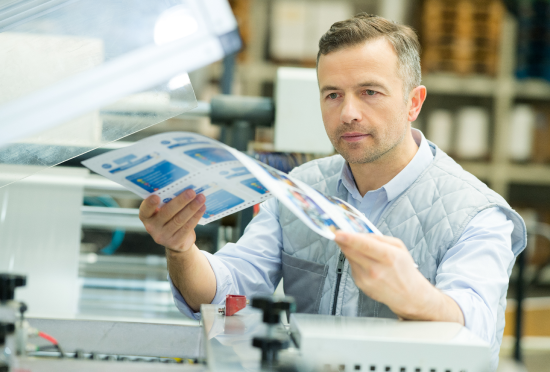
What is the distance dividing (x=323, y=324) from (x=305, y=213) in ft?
0.43

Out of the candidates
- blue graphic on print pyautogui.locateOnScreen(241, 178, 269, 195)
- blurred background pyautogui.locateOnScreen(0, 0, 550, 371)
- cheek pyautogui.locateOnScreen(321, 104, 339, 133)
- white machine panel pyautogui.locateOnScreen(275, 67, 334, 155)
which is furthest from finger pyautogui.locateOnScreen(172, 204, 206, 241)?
blurred background pyautogui.locateOnScreen(0, 0, 550, 371)

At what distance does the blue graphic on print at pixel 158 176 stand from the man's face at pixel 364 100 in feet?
1.22

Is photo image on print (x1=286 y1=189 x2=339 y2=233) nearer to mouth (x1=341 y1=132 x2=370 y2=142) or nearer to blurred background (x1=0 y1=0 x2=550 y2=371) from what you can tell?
mouth (x1=341 y1=132 x2=370 y2=142)

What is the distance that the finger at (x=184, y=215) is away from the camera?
2.89 ft

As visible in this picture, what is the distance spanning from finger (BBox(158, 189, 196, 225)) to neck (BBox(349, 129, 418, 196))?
42 centimetres

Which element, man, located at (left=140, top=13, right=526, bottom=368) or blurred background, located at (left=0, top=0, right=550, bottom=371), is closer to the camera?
man, located at (left=140, top=13, right=526, bottom=368)

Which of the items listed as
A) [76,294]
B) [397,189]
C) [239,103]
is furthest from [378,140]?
[76,294]

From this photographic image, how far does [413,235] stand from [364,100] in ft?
0.91

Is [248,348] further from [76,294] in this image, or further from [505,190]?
[505,190]

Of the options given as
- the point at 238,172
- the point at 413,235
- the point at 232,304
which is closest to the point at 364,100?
the point at 413,235

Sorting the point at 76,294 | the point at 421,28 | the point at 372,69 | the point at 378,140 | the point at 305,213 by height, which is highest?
the point at 421,28

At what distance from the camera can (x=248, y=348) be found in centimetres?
60

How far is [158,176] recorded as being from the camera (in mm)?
804

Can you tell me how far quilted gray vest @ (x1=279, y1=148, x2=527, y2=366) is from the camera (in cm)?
98
